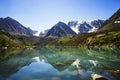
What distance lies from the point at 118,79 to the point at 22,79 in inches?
912

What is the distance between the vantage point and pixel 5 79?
1897 inches

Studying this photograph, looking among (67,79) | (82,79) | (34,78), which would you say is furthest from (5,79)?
(82,79)

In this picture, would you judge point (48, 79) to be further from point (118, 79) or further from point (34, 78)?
point (118, 79)

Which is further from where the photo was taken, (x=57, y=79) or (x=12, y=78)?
(x=12, y=78)

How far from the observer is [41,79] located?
46.6 metres

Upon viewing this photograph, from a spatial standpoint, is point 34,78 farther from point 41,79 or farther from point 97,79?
point 97,79

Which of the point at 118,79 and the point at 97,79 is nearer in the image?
the point at 97,79

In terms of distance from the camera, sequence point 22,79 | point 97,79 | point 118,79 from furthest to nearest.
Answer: point 22,79
point 118,79
point 97,79

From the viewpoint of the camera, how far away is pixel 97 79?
37.5 metres

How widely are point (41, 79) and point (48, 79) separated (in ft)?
5.88

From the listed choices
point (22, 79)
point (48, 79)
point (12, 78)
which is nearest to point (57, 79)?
point (48, 79)

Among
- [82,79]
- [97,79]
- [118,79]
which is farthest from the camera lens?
[82,79]

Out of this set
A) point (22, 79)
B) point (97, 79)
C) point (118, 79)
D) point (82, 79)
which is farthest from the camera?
point (22, 79)

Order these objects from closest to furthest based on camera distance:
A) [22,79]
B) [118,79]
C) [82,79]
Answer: [118,79]
[82,79]
[22,79]
